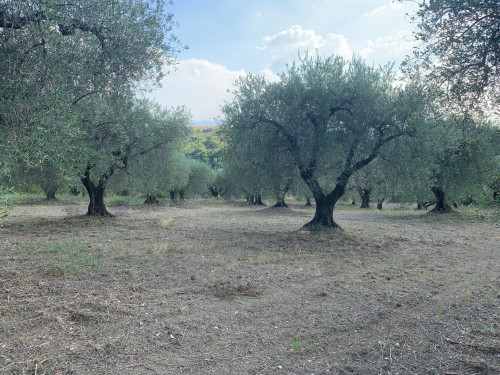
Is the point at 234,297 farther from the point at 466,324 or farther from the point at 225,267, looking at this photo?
the point at 466,324

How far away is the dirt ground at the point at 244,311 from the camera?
4.05 m

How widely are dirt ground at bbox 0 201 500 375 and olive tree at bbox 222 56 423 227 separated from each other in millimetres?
4076

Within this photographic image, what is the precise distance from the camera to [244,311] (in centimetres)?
555

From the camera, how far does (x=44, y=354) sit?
403 centimetres

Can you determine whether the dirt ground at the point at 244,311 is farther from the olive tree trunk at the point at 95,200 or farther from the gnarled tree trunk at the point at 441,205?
the gnarled tree trunk at the point at 441,205

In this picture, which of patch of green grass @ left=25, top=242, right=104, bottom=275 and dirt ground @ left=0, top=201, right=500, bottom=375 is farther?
patch of green grass @ left=25, top=242, right=104, bottom=275

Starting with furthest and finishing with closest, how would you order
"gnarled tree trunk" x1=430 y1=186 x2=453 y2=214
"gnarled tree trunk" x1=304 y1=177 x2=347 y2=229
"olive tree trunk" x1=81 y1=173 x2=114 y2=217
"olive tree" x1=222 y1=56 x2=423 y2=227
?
"gnarled tree trunk" x1=430 y1=186 x2=453 y2=214 < "olive tree trunk" x1=81 y1=173 x2=114 y2=217 < "gnarled tree trunk" x1=304 y1=177 x2=347 y2=229 < "olive tree" x1=222 y1=56 x2=423 y2=227

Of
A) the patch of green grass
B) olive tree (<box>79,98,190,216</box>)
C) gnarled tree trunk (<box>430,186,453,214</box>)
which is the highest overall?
olive tree (<box>79,98,190,216</box>)

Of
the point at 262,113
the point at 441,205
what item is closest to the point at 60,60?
the point at 262,113

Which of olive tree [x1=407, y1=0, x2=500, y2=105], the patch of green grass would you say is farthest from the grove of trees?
the patch of green grass

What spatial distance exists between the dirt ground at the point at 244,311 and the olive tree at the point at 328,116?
13.4 ft

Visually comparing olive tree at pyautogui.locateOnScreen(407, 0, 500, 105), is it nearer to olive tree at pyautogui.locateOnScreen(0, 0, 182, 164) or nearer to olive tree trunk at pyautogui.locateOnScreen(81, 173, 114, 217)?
olive tree at pyautogui.locateOnScreen(0, 0, 182, 164)

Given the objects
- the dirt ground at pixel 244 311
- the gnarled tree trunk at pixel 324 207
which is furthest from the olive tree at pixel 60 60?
the gnarled tree trunk at pixel 324 207

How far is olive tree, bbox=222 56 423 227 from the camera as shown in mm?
12812
